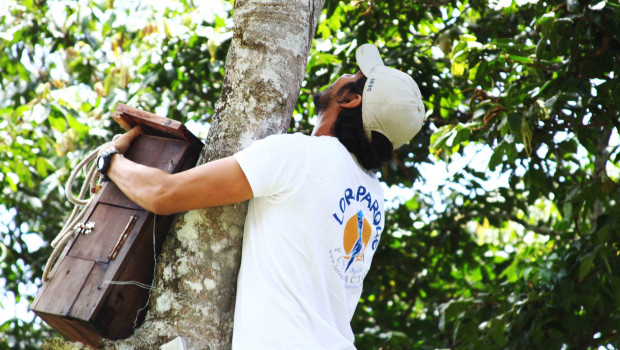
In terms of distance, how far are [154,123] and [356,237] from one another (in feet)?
2.21

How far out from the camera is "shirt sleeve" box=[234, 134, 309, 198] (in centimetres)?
178

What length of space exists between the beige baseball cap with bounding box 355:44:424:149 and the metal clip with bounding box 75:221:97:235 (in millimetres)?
864

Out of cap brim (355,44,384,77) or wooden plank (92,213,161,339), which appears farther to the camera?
cap brim (355,44,384,77)

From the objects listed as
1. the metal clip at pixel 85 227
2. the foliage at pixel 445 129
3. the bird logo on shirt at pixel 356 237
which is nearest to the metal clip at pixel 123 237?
the metal clip at pixel 85 227

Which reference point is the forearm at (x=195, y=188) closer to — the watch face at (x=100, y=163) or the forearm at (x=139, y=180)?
the forearm at (x=139, y=180)

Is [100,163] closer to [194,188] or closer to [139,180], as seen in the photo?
[139,180]

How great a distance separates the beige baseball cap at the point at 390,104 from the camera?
2115mm

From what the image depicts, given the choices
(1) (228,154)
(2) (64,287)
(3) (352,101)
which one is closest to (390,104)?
(3) (352,101)

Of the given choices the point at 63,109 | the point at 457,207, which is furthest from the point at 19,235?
the point at 457,207

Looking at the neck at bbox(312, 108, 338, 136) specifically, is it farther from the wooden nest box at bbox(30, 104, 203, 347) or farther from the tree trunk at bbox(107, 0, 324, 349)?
the wooden nest box at bbox(30, 104, 203, 347)

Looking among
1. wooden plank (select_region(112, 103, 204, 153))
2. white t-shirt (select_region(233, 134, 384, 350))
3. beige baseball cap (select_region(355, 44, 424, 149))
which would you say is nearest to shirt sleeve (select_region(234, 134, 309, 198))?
white t-shirt (select_region(233, 134, 384, 350))

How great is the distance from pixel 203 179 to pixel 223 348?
467 mm

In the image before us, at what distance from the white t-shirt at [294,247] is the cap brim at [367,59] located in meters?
0.38

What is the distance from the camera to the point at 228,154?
194 centimetres
